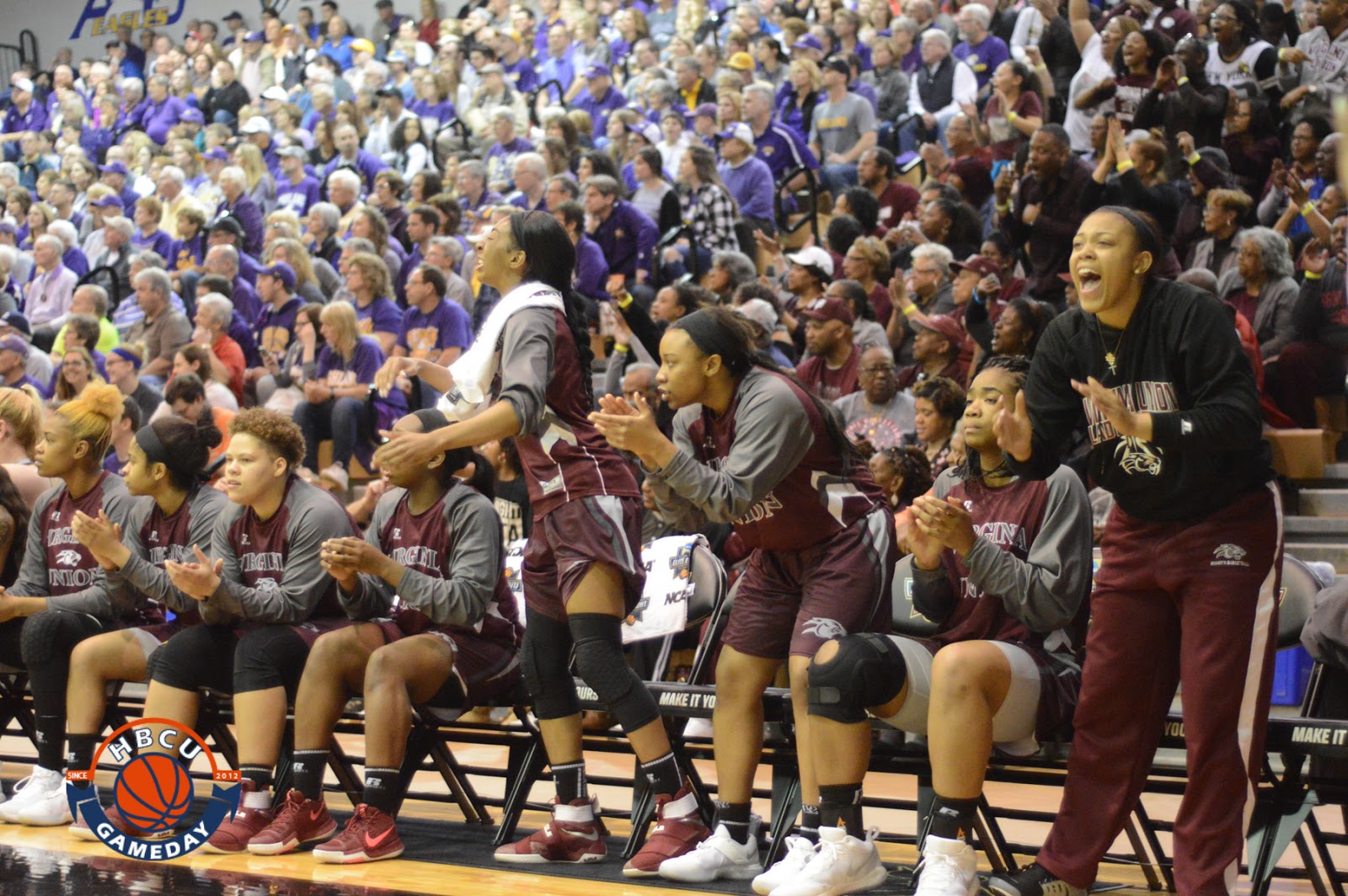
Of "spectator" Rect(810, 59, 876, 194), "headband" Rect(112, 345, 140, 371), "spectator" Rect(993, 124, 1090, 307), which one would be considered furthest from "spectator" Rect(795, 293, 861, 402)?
"spectator" Rect(810, 59, 876, 194)

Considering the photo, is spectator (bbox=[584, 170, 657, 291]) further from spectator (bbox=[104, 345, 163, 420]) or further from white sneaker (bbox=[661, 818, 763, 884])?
white sneaker (bbox=[661, 818, 763, 884])

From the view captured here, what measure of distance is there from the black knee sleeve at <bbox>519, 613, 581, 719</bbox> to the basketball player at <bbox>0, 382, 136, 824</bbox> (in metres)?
1.64

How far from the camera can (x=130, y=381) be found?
8.97 m

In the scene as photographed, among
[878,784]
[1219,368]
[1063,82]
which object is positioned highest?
[1063,82]

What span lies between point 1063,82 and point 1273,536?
819 centimetres

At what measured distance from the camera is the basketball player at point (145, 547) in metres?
4.78

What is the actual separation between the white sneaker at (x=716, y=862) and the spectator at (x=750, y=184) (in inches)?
277

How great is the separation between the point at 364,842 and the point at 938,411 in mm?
2525

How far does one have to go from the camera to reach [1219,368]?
326 centimetres

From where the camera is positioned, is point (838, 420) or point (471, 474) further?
point (471, 474)

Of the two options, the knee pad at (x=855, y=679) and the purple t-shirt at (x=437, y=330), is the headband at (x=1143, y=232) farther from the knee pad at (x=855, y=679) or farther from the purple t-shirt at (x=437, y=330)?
the purple t-shirt at (x=437, y=330)

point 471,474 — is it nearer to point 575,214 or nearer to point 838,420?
point 838,420

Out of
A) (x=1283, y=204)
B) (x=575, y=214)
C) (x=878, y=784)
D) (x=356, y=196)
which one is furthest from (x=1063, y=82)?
(x=878, y=784)

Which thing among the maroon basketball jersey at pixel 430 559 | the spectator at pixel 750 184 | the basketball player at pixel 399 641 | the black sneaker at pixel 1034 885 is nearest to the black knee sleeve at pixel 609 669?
the basketball player at pixel 399 641
